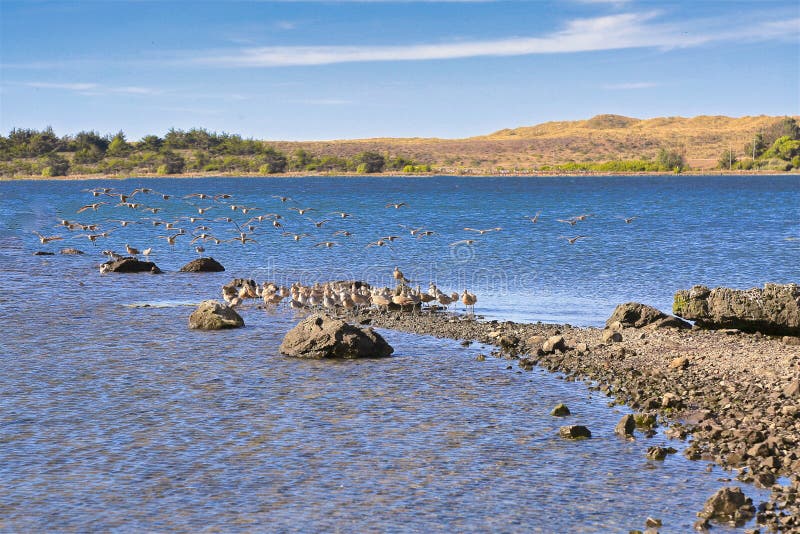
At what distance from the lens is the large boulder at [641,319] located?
2358cm

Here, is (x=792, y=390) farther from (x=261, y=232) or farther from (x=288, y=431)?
(x=261, y=232)

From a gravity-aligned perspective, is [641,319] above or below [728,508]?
above

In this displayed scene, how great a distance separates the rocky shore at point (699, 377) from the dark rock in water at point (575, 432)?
1324 mm

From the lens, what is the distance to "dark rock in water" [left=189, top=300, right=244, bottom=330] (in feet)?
84.7

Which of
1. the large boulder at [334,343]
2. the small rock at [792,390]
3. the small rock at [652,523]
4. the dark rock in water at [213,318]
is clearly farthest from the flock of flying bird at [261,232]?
the small rock at [652,523]

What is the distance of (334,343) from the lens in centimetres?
2169

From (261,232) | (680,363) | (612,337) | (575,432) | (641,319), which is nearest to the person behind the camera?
(575,432)

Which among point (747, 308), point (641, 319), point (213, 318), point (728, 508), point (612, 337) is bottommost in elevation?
point (728, 508)

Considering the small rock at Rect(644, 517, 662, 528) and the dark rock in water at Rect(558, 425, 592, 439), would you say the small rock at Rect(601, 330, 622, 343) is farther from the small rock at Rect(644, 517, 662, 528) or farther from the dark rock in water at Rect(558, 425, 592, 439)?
the small rock at Rect(644, 517, 662, 528)

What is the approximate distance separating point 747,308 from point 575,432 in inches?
331

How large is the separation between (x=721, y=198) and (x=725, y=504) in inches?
4686

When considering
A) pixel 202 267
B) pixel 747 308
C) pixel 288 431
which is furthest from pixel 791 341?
pixel 202 267

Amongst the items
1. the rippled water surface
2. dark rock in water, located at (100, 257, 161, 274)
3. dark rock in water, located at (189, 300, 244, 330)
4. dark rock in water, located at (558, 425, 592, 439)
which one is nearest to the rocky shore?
the rippled water surface

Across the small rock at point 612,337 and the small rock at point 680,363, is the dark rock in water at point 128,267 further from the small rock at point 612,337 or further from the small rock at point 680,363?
the small rock at point 680,363
